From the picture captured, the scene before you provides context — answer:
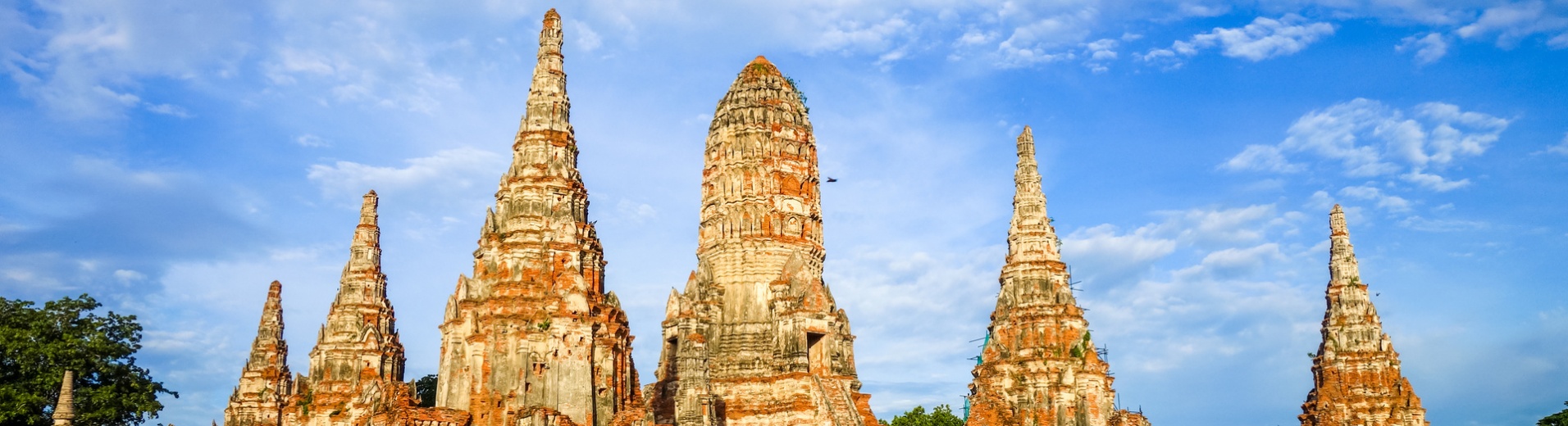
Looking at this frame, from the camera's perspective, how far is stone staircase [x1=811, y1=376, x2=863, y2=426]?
160 ft

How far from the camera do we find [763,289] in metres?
53.7

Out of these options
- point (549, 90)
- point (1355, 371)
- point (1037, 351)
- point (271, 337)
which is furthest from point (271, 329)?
point (1355, 371)

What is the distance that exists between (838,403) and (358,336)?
706 inches

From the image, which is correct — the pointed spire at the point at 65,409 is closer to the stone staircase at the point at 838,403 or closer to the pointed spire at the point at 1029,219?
the stone staircase at the point at 838,403

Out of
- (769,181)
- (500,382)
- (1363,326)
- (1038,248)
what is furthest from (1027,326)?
(500,382)

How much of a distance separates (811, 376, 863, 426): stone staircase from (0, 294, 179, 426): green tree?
26.3 meters

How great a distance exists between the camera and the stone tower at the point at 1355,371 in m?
74.4

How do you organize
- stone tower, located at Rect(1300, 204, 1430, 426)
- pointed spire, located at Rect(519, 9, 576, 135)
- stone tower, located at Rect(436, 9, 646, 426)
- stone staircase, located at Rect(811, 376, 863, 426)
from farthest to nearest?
stone tower, located at Rect(1300, 204, 1430, 426) < stone staircase, located at Rect(811, 376, 863, 426) < pointed spire, located at Rect(519, 9, 576, 135) < stone tower, located at Rect(436, 9, 646, 426)

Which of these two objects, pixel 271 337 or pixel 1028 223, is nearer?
pixel 271 337

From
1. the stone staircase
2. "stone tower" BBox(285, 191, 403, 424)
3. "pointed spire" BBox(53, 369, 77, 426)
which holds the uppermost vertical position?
"stone tower" BBox(285, 191, 403, 424)

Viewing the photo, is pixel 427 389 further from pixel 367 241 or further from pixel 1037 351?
pixel 1037 351

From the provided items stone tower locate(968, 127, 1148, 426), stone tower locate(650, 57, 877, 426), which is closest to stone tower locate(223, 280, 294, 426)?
stone tower locate(650, 57, 877, 426)

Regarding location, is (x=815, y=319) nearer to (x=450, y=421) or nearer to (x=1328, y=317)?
(x=450, y=421)

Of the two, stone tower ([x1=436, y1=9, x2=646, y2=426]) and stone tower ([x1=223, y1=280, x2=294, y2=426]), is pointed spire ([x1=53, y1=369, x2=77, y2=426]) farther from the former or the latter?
stone tower ([x1=223, y1=280, x2=294, y2=426])
